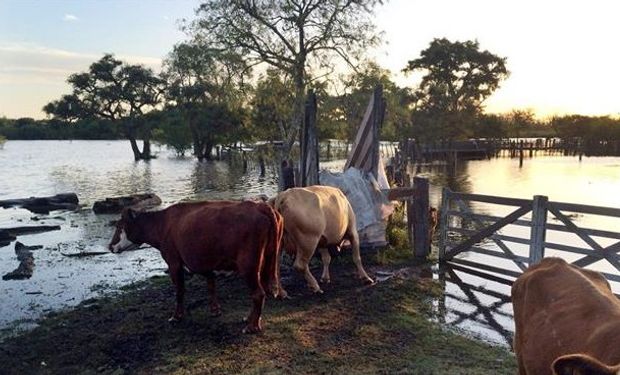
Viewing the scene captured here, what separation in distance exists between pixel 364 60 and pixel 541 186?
1205cm

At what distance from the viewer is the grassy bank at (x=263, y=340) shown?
532 centimetres

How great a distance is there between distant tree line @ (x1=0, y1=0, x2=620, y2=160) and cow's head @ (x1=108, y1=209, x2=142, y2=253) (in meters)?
16.7

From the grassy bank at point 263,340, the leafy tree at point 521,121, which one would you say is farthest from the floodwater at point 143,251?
the leafy tree at point 521,121

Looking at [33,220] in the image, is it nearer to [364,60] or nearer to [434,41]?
[364,60]

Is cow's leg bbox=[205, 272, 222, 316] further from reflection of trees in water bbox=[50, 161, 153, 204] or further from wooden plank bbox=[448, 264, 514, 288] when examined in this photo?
reflection of trees in water bbox=[50, 161, 153, 204]

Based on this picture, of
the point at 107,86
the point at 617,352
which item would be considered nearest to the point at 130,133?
the point at 107,86

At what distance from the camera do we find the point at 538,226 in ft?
26.9

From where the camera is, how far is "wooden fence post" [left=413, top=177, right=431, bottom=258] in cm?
1007

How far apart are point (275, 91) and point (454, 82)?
3602 centimetres

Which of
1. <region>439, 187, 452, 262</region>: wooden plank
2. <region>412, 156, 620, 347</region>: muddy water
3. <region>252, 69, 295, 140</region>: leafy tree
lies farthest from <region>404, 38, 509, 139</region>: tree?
<region>439, 187, 452, 262</region>: wooden plank

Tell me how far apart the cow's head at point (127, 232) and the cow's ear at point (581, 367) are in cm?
658

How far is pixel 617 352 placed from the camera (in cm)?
231

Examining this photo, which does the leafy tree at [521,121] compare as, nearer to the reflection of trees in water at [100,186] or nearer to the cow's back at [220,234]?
the reflection of trees in water at [100,186]

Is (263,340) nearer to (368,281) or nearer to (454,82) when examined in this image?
(368,281)
